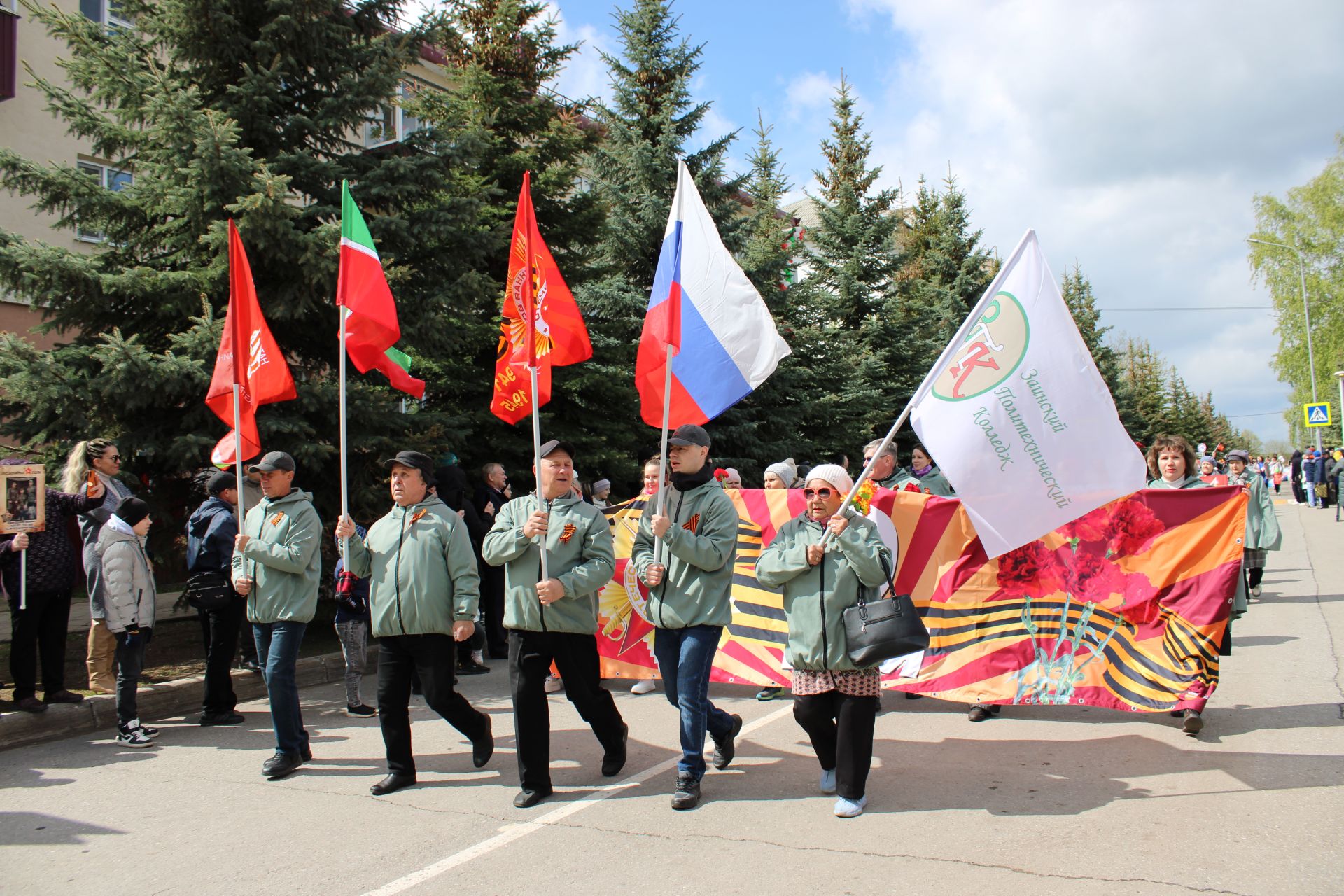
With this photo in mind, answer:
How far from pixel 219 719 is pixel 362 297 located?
3.40m

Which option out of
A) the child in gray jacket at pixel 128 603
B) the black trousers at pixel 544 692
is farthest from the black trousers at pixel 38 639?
the black trousers at pixel 544 692

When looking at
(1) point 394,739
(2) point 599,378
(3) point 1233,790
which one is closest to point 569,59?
(2) point 599,378

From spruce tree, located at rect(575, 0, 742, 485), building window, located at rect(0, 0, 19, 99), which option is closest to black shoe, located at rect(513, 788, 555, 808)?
spruce tree, located at rect(575, 0, 742, 485)

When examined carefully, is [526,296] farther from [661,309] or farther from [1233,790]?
[1233,790]

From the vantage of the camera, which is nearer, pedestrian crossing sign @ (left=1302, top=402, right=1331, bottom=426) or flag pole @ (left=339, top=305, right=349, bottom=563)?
flag pole @ (left=339, top=305, right=349, bottom=563)

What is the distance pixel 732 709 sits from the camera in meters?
7.46

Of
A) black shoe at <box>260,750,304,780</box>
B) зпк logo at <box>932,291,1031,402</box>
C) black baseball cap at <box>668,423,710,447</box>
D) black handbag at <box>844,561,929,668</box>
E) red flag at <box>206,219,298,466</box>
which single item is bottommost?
black shoe at <box>260,750,304,780</box>

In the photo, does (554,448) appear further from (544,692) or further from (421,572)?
(544,692)

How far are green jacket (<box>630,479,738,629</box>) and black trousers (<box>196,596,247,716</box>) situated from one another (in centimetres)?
382

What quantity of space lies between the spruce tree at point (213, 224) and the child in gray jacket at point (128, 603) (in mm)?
2182

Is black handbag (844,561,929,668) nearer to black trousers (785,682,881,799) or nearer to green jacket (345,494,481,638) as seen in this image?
black trousers (785,682,881,799)

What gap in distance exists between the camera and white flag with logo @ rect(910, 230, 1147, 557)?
5023mm

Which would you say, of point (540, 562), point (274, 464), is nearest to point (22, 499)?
point (274, 464)

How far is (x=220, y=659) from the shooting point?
24.6ft
